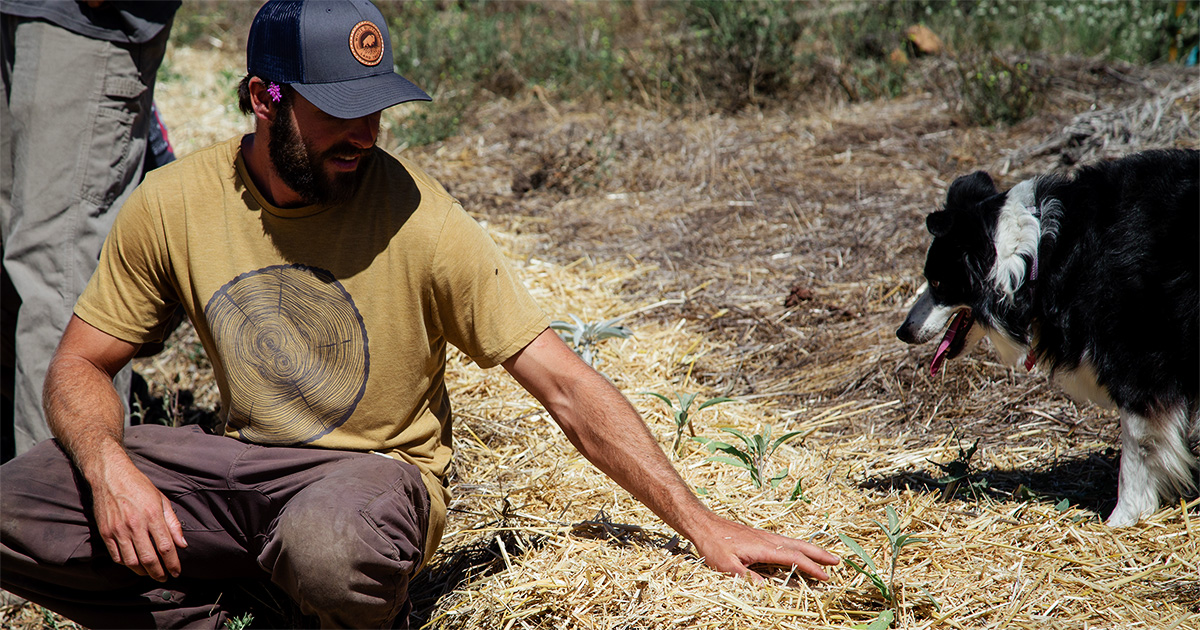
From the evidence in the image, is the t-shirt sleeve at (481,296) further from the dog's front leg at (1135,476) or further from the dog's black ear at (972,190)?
the dog's front leg at (1135,476)

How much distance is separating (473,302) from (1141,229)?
2.08 meters

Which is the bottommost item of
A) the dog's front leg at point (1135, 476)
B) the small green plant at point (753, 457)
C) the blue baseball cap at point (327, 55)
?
the small green plant at point (753, 457)

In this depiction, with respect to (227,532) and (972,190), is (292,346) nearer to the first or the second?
(227,532)

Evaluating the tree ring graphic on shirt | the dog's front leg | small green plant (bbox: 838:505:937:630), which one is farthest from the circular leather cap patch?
the dog's front leg

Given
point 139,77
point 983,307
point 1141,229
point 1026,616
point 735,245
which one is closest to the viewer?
point 1026,616

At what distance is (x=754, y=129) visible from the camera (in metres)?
7.04

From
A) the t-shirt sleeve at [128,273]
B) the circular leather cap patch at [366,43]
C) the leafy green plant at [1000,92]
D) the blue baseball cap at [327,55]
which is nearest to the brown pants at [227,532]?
the t-shirt sleeve at [128,273]

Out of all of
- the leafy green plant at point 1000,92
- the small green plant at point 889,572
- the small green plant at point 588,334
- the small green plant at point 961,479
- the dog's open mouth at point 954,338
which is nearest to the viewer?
the small green plant at point 889,572

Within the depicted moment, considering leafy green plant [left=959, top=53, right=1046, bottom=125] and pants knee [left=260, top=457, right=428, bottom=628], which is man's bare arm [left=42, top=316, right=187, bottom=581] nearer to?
pants knee [left=260, top=457, right=428, bottom=628]

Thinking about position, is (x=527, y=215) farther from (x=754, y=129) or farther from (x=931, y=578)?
(x=931, y=578)

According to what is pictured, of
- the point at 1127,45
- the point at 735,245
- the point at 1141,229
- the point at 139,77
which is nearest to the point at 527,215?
the point at 735,245

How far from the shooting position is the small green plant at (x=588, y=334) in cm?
394

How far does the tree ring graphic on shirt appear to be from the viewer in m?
2.45

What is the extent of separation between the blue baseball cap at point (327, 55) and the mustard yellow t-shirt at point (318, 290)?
232 millimetres
